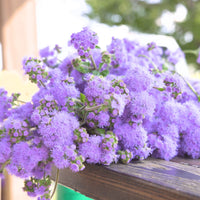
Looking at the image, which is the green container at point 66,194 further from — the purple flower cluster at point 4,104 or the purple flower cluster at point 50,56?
the purple flower cluster at point 50,56

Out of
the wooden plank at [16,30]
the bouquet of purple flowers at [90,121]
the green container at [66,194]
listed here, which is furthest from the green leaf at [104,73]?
the wooden plank at [16,30]

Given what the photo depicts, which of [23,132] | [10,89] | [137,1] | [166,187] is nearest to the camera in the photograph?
[166,187]

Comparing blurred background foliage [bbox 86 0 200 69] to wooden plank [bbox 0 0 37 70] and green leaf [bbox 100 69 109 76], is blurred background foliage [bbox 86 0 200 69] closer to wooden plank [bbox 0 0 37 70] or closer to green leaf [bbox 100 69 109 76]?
wooden plank [bbox 0 0 37 70]

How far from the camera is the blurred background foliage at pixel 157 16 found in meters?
6.26

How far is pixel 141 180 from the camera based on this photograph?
0.52 metres

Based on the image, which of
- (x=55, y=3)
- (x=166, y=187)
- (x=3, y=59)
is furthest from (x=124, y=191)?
(x=55, y=3)

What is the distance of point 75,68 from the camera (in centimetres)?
71

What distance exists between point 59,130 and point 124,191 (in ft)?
0.54

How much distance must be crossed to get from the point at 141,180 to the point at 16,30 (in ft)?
5.87

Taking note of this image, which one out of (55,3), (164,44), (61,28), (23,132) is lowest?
(23,132)

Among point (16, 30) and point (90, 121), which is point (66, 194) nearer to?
point (90, 121)

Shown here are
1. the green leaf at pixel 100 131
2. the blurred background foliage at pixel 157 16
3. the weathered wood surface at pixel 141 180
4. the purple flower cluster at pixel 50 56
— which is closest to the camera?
the weathered wood surface at pixel 141 180

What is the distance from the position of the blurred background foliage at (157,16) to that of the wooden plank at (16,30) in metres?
4.39

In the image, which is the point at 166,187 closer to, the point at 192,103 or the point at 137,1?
the point at 192,103
